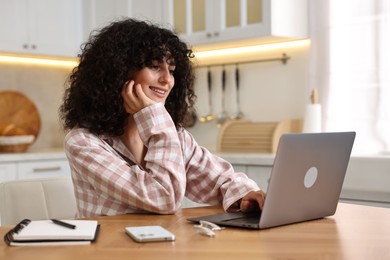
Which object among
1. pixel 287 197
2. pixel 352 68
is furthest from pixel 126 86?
pixel 352 68

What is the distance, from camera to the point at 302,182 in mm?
1412

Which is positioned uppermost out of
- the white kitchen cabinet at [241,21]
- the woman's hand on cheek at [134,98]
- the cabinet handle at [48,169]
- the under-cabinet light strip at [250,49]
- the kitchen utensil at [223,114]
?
the white kitchen cabinet at [241,21]

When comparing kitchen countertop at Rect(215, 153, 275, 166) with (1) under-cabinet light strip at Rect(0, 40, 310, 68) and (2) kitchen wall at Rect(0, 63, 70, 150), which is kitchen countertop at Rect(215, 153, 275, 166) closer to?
(1) under-cabinet light strip at Rect(0, 40, 310, 68)

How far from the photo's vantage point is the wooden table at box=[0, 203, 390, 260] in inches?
43.7

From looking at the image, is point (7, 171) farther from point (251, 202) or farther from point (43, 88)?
point (251, 202)

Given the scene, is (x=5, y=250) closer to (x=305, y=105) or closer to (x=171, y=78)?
(x=171, y=78)

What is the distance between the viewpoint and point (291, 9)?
3.49 meters

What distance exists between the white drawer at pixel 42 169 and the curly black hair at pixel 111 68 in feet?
5.68

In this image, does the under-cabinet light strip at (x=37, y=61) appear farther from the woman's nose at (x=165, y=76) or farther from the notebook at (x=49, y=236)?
the notebook at (x=49, y=236)

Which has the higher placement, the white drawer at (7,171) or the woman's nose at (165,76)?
the woman's nose at (165,76)

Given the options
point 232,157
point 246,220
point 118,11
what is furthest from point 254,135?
point 246,220

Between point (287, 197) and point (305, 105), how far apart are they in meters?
2.32

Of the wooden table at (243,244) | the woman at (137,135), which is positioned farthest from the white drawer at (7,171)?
the wooden table at (243,244)

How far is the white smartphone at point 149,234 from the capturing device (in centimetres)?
122
